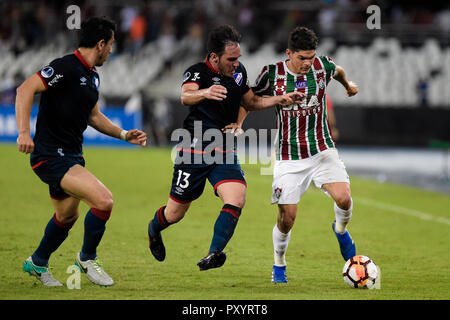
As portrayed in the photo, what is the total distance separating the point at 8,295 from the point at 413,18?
24.9 m

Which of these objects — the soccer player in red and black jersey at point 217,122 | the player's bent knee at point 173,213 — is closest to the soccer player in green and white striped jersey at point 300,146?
the soccer player in red and black jersey at point 217,122

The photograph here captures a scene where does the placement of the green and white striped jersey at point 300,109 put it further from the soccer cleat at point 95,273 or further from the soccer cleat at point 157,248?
the soccer cleat at point 95,273

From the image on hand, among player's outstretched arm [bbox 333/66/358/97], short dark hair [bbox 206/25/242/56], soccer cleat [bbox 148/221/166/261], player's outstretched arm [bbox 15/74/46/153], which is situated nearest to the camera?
player's outstretched arm [bbox 15/74/46/153]

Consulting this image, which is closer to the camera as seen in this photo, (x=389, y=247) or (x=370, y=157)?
(x=389, y=247)

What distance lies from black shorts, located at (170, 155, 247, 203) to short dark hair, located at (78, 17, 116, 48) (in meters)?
1.44

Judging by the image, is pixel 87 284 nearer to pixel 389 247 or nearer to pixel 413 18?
pixel 389 247

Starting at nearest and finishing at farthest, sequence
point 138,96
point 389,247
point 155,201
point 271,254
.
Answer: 1. point 271,254
2. point 389,247
3. point 155,201
4. point 138,96

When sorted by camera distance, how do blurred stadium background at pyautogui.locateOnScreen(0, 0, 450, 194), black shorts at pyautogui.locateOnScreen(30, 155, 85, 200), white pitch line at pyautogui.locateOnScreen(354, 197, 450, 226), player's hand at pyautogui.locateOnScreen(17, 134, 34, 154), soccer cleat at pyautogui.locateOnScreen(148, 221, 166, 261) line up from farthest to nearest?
blurred stadium background at pyautogui.locateOnScreen(0, 0, 450, 194), white pitch line at pyautogui.locateOnScreen(354, 197, 450, 226), soccer cleat at pyautogui.locateOnScreen(148, 221, 166, 261), black shorts at pyautogui.locateOnScreen(30, 155, 85, 200), player's hand at pyautogui.locateOnScreen(17, 134, 34, 154)

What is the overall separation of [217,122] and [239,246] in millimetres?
2737

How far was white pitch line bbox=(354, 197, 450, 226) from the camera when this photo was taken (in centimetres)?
1244

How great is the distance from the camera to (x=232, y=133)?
7152 millimetres

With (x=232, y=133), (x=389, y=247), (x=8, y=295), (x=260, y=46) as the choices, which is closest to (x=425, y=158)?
(x=260, y=46)

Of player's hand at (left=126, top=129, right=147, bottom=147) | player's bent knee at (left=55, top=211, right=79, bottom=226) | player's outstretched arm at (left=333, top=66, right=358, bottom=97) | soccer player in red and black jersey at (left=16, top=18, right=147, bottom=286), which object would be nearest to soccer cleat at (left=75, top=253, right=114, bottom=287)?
soccer player in red and black jersey at (left=16, top=18, right=147, bottom=286)

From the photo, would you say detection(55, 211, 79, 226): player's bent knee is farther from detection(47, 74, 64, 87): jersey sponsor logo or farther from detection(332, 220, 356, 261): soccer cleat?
detection(332, 220, 356, 261): soccer cleat
